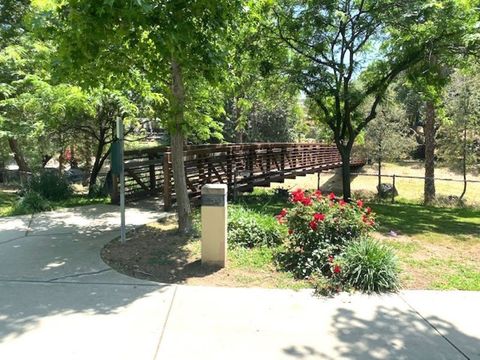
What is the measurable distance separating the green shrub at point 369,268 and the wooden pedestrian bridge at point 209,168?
525 cm

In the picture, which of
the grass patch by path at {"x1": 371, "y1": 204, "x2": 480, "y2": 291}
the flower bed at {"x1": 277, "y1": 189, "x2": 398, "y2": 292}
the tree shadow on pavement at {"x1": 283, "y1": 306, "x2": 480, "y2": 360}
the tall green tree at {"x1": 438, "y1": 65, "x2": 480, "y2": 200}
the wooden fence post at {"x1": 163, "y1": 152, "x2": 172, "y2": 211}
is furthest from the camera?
the tall green tree at {"x1": 438, "y1": 65, "x2": 480, "y2": 200}

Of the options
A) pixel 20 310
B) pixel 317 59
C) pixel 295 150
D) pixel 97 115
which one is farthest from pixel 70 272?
pixel 295 150

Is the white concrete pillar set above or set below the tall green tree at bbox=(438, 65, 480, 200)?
below

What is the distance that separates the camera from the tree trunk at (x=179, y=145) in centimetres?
688

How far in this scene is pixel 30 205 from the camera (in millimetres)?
9461

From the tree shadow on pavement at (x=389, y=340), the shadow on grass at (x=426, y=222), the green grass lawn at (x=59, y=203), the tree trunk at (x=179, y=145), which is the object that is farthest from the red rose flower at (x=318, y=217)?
the green grass lawn at (x=59, y=203)

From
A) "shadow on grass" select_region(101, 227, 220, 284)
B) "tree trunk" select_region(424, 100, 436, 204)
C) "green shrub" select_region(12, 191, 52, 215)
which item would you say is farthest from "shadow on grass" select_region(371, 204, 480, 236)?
"green shrub" select_region(12, 191, 52, 215)

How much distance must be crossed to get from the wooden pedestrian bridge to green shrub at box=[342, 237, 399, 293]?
5.25 m

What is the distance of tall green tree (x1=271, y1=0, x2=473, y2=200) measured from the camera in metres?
9.98

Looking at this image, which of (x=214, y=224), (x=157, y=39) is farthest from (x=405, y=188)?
(x=157, y=39)

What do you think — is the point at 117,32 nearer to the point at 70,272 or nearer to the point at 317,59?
the point at 70,272

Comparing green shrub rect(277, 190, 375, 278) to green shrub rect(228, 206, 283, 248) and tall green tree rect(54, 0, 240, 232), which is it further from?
tall green tree rect(54, 0, 240, 232)

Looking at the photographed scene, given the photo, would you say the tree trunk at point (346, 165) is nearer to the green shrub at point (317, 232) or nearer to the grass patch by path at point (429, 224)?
the grass patch by path at point (429, 224)

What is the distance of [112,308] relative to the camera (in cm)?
439
